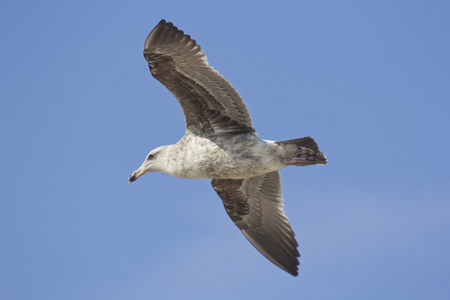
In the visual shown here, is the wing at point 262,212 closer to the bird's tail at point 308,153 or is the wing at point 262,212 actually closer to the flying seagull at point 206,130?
the flying seagull at point 206,130

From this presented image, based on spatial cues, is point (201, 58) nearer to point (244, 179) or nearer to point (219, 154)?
point (219, 154)

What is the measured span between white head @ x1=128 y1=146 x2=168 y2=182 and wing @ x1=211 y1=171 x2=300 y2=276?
45.5 inches

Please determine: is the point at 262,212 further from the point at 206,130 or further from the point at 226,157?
the point at 206,130

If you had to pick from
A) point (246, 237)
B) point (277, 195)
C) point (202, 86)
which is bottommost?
point (246, 237)

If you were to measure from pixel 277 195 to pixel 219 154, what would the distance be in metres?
2.07

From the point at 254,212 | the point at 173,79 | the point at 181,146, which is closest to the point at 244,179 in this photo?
the point at 254,212

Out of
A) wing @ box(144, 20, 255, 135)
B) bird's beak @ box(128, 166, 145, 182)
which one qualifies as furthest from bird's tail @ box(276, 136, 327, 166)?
bird's beak @ box(128, 166, 145, 182)

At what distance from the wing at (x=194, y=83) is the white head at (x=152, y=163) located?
0.92m

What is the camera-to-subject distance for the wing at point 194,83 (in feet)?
37.6

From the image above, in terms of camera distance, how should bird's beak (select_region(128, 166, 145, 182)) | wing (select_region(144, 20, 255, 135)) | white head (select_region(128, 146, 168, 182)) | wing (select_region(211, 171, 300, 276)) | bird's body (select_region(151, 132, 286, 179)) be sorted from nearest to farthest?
wing (select_region(144, 20, 255, 135)), bird's body (select_region(151, 132, 286, 179)), white head (select_region(128, 146, 168, 182)), bird's beak (select_region(128, 166, 145, 182)), wing (select_region(211, 171, 300, 276))

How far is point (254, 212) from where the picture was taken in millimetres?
13367

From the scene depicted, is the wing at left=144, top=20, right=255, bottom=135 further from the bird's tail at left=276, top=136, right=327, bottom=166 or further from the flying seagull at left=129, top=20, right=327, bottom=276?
the bird's tail at left=276, top=136, right=327, bottom=166

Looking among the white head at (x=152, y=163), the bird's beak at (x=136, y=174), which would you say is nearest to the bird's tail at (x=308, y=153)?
the white head at (x=152, y=163)

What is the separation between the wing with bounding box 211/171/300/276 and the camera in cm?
1312
